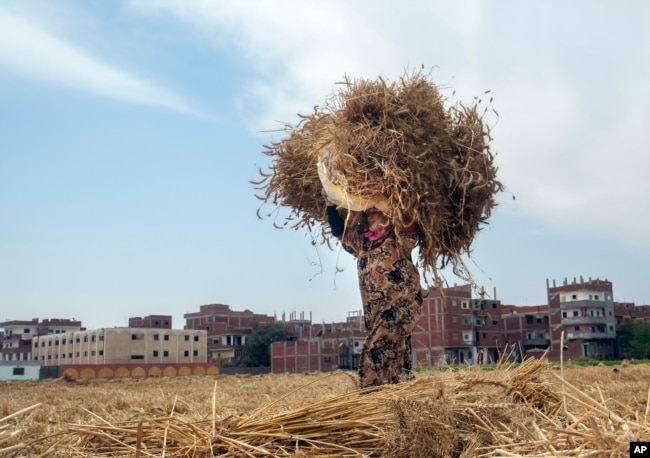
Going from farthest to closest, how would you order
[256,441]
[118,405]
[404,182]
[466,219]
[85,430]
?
[118,405], [466,219], [404,182], [85,430], [256,441]

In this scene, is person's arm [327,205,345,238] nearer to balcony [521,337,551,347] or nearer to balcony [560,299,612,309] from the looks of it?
balcony [560,299,612,309]

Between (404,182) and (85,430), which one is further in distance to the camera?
(404,182)

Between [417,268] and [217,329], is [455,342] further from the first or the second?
[417,268]

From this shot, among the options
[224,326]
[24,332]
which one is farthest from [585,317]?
[24,332]

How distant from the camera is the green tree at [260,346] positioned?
82.1 metres

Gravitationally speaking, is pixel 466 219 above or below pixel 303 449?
above

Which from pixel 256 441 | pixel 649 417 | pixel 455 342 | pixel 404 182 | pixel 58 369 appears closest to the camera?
pixel 649 417

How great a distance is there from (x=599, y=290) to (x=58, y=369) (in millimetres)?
60670

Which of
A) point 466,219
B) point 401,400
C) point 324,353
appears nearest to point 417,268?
point 466,219

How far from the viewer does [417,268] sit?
16.2ft

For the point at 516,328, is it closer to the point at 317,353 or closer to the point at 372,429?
the point at 317,353

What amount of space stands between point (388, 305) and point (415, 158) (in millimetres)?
1047

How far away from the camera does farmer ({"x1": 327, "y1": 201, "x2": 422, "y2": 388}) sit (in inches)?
181
